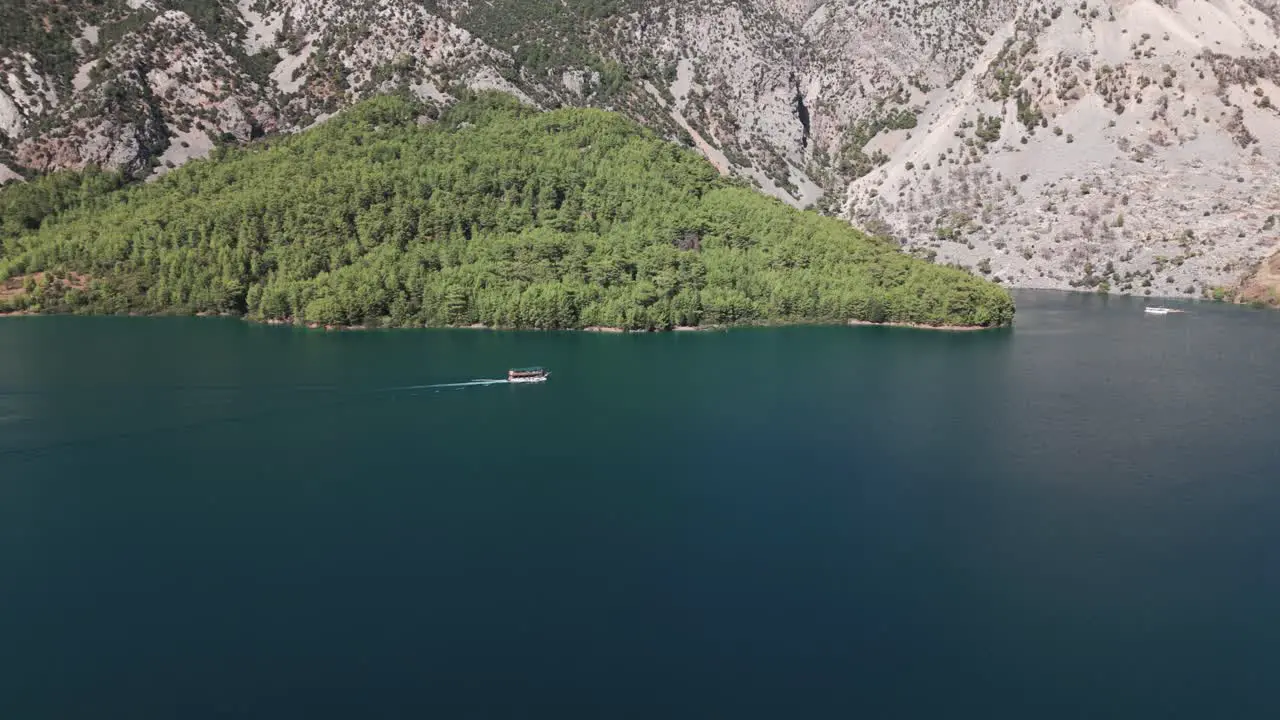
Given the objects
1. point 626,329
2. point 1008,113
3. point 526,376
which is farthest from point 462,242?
point 1008,113

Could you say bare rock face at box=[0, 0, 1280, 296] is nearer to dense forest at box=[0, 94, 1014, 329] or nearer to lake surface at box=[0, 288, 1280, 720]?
dense forest at box=[0, 94, 1014, 329]

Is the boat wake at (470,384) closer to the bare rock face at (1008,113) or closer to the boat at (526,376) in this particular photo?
the boat at (526,376)

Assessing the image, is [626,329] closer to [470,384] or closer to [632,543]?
[470,384]

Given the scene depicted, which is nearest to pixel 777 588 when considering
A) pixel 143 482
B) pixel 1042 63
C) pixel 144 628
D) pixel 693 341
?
pixel 144 628

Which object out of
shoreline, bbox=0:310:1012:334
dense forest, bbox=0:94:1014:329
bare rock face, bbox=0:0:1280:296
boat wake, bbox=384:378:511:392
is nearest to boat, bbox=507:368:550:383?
boat wake, bbox=384:378:511:392

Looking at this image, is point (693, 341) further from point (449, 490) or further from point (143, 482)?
point (143, 482)

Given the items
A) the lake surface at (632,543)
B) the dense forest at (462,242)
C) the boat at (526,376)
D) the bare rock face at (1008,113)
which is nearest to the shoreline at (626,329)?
the dense forest at (462,242)
